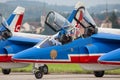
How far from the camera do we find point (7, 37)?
121ft

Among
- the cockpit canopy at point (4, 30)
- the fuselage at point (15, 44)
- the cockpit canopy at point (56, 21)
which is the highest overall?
the cockpit canopy at point (56, 21)

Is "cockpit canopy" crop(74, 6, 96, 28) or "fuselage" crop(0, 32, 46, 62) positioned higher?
"cockpit canopy" crop(74, 6, 96, 28)

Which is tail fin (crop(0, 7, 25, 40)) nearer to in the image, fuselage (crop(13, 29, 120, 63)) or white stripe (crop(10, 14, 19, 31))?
white stripe (crop(10, 14, 19, 31))

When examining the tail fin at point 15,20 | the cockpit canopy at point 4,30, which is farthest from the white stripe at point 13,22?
the cockpit canopy at point 4,30

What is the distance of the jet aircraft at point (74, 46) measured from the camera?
30.3 metres

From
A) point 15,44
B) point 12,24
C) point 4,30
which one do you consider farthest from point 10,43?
point 12,24

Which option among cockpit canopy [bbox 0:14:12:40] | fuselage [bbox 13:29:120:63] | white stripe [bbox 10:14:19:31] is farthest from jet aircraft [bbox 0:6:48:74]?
fuselage [bbox 13:29:120:63]

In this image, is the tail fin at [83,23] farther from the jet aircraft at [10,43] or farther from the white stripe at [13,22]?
the white stripe at [13,22]

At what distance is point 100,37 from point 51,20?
239cm

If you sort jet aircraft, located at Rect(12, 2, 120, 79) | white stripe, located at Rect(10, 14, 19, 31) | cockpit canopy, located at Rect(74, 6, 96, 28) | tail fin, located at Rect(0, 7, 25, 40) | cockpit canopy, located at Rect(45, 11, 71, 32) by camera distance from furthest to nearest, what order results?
white stripe, located at Rect(10, 14, 19, 31) < tail fin, located at Rect(0, 7, 25, 40) < cockpit canopy, located at Rect(74, 6, 96, 28) < cockpit canopy, located at Rect(45, 11, 71, 32) < jet aircraft, located at Rect(12, 2, 120, 79)

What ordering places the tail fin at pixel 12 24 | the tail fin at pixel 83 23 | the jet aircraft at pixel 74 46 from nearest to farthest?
the jet aircraft at pixel 74 46, the tail fin at pixel 83 23, the tail fin at pixel 12 24

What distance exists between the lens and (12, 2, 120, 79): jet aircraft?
3031cm

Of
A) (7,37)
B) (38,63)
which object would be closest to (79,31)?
(38,63)

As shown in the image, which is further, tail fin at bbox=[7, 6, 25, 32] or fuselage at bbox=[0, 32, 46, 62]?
tail fin at bbox=[7, 6, 25, 32]
